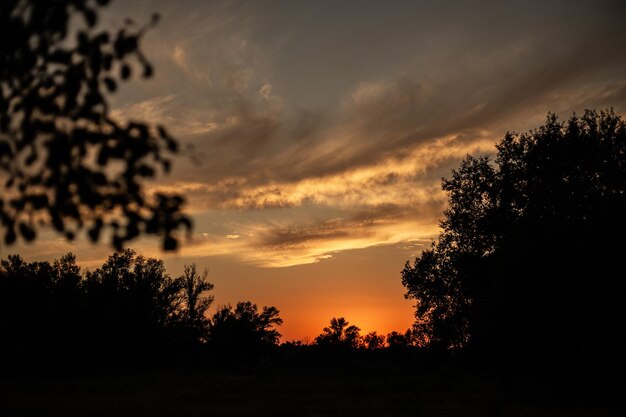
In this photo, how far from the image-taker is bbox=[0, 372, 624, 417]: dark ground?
29.5 m

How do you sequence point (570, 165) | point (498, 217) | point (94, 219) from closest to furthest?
point (94, 219), point (570, 165), point (498, 217)

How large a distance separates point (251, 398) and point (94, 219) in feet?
114

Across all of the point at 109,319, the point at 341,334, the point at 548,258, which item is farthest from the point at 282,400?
the point at 341,334

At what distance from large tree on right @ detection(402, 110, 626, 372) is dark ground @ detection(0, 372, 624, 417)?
2694 mm

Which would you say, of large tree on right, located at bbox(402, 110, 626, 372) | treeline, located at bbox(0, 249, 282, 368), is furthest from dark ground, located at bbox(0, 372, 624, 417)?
treeline, located at bbox(0, 249, 282, 368)

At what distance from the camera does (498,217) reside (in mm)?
44469

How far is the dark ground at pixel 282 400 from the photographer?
2953cm

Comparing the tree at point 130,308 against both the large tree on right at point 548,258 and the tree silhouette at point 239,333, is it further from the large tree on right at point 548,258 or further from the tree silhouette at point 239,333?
the large tree on right at point 548,258

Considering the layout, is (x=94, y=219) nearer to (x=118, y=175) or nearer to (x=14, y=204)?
(x=118, y=175)

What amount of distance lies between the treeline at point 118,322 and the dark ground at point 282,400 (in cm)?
898

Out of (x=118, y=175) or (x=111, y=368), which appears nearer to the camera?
(x=118, y=175)

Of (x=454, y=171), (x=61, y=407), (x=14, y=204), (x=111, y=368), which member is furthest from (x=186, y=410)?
(x=111, y=368)

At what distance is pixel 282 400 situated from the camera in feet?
123

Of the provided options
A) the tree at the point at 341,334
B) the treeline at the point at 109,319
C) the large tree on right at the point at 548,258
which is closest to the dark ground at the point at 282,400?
the large tree on right at the point at 548,258
